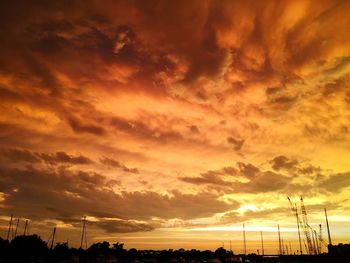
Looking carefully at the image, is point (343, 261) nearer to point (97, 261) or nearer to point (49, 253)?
point (97, 261)

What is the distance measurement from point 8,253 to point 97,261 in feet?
174

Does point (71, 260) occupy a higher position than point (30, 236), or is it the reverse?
point (30, 236)

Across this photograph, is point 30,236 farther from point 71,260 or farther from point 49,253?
point 71,260

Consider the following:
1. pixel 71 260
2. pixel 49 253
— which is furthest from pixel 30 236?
pixel 71 260

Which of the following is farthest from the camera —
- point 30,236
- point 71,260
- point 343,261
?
point 30,236

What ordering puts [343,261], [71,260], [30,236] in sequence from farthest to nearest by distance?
[30,236] < [71,260] < [343,261]

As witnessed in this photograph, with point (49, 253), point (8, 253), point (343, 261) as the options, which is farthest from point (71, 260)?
point (343, 261)

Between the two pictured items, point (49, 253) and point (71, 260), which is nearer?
point (71, 260)

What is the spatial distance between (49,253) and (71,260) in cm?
1873

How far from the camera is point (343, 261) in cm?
14225

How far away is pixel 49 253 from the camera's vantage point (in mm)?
183625

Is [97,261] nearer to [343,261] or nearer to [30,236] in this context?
[30,236]

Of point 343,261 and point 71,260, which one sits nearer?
point 343,261

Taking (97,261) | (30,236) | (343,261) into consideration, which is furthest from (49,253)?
(343,261)
